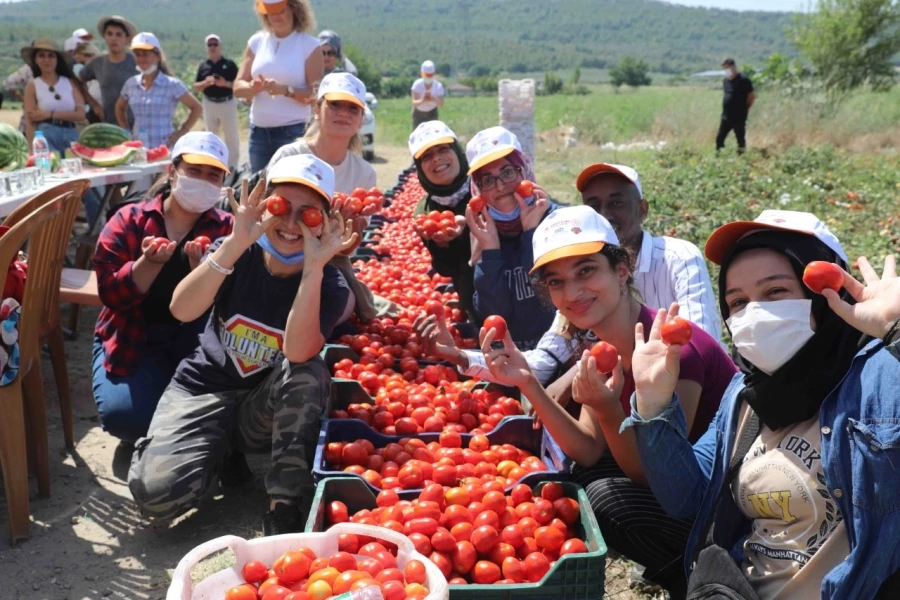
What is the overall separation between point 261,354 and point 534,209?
1.62 m

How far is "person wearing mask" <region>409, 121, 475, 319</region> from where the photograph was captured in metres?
5.00

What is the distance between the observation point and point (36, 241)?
366 cm

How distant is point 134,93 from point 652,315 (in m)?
7.67

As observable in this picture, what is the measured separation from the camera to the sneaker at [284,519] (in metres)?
3.38

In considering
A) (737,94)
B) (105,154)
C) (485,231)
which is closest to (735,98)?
(737,94)

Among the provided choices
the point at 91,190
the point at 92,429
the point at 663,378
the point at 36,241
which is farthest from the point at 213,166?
the point at 91,190

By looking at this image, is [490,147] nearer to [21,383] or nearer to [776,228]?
[776,228]

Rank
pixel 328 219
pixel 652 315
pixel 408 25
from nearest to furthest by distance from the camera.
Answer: pixel 652 315 → pixel 328 219 → pixel 408 25

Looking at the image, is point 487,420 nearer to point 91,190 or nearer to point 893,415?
point 893,415

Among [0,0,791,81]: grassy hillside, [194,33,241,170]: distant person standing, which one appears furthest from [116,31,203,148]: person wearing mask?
[0,0,791,81]: grassy hillside

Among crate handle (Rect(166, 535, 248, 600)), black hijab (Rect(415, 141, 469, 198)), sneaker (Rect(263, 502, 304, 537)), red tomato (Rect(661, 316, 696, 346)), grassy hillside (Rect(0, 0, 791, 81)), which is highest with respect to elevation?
grassy hillside (Rect(0, 0, 791, 81))

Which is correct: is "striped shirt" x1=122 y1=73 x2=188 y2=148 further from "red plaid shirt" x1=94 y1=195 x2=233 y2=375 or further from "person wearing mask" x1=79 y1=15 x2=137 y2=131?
"red plaid shirt" x1=94 y1=195 x2=233 y2=375

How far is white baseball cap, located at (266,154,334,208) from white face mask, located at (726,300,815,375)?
1.97 meters

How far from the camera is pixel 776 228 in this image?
2.14 meters
